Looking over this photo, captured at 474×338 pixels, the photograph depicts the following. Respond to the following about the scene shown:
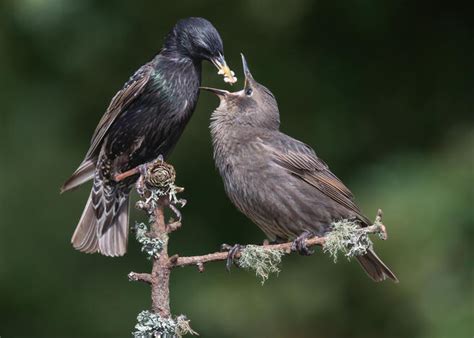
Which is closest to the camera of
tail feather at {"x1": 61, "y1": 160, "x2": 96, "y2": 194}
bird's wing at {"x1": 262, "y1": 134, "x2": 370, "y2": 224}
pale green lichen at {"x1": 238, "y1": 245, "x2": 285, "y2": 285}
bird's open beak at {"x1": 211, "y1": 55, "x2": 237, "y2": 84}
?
pale green lichen at {"x1": 238, "y1": 245, "x2": 285, "y2": 285}

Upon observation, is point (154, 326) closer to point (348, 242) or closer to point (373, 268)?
point (348, 242)

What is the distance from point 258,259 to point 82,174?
1.78 m

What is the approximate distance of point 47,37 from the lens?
6.93 meters

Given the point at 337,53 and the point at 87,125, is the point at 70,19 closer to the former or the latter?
the point at 87,125

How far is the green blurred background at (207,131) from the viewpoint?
6.38 m

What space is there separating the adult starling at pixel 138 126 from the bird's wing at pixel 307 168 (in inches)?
16.2

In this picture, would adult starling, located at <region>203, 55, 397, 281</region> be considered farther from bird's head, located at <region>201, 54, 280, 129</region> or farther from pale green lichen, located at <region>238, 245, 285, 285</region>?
pale green lichen, located at <region>238, 245, 285, 285</region>

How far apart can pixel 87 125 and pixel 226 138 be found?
2660 mm

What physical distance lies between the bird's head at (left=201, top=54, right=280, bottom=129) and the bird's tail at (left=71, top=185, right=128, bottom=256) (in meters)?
0.76

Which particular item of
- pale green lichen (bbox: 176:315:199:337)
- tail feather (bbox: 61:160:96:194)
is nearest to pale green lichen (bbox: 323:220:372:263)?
pale green lichen (bbox: 176:315:199:337)

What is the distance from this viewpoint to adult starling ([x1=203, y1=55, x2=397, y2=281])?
461 cm

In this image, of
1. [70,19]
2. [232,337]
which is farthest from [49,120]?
[232,337]

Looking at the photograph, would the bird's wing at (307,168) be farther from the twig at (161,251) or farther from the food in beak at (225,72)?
the twig at (161,251)

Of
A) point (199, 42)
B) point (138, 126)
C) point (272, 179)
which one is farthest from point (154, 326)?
point (199, 42)
